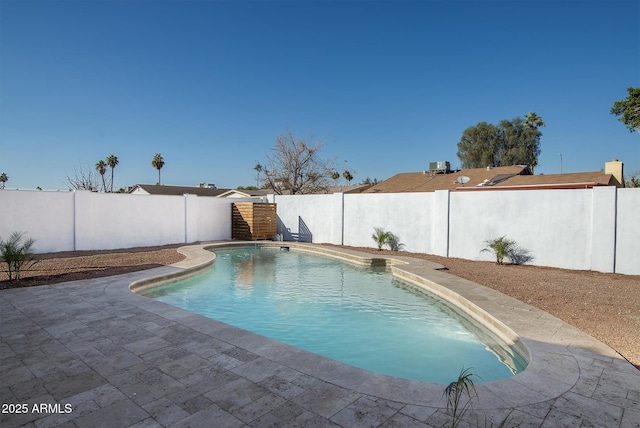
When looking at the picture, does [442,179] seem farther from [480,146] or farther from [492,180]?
[480,146]

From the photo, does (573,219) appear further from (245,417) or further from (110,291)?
(110,291)

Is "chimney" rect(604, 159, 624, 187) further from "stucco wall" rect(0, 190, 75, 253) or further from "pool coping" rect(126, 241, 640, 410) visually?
"stucco wall" rect(0, 190, 75, 253)

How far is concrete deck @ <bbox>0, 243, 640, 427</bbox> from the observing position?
2.54 m

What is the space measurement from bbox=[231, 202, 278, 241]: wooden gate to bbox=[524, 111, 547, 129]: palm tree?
31.7m

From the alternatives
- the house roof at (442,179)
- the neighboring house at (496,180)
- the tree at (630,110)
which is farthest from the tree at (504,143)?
the tree at (630,110)

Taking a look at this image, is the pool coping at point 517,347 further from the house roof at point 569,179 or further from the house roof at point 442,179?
the house roof at point 442,179

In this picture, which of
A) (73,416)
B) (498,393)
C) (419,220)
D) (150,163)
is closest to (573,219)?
(419,220)

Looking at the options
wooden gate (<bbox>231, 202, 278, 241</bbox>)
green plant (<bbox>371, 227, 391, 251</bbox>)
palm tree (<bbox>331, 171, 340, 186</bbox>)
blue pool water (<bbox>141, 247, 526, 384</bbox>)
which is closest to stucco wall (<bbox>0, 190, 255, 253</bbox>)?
wooden gate (<bbox>231, 202, 278, 241</bbox>)

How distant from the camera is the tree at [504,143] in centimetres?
3303

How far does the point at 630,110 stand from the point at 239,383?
2277 centimetres

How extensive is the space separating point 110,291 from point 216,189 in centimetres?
3493

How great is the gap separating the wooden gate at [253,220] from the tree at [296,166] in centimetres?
693

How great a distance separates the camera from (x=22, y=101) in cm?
1508

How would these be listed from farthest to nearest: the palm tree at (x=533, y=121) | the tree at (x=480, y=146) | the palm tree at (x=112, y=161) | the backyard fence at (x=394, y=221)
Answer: the palm tree at (x=112, y=161) → the palm tree at (x=533, y=121) → the tree at (x=480, y=146) → the backyard fence at (x=394, y=221)
